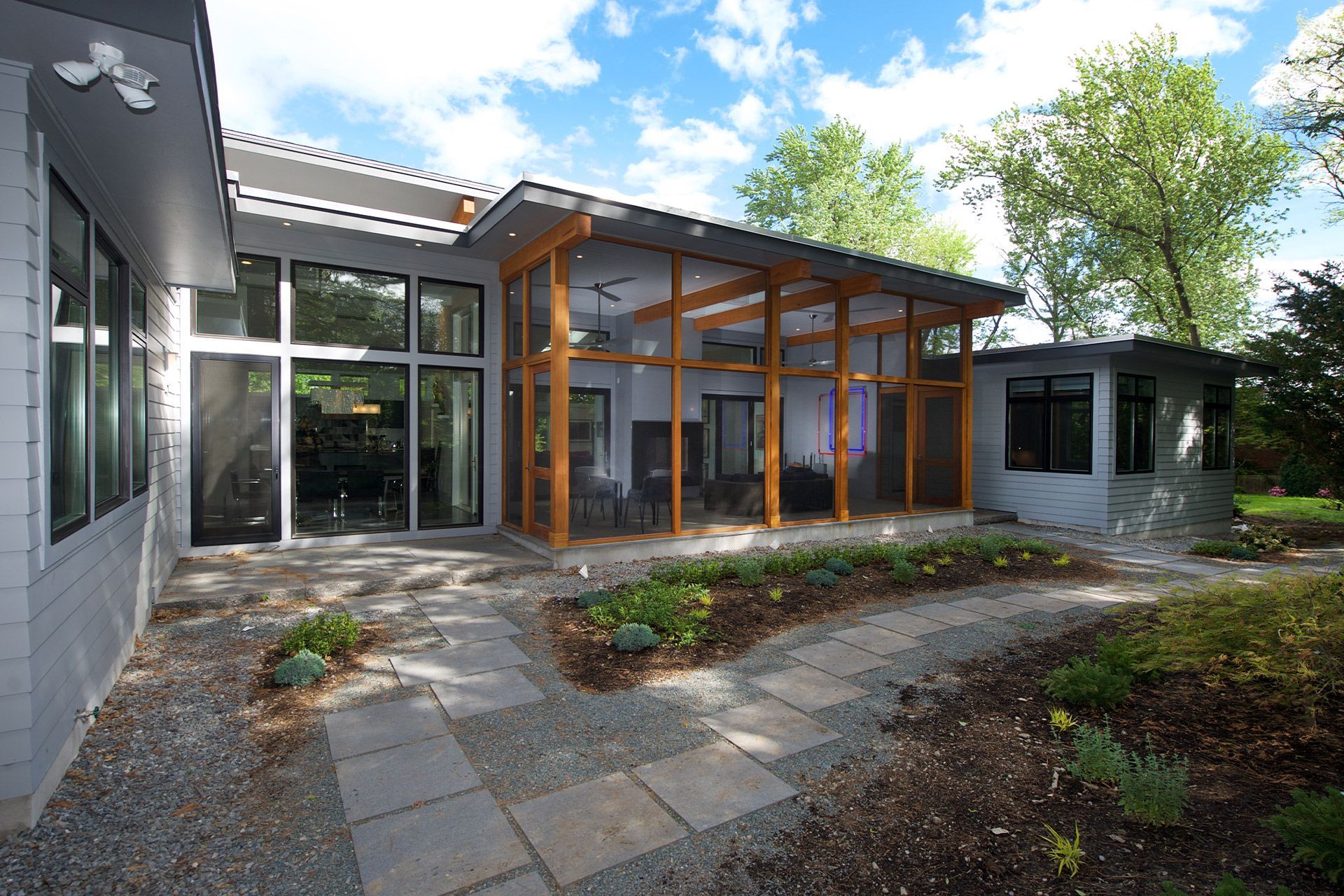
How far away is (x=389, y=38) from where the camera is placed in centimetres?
1400

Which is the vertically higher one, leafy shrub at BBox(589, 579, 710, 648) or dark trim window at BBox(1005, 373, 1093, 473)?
dark trim window at BBox(1005, 373, 1093, 473)

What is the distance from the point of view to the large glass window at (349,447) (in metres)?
6.93

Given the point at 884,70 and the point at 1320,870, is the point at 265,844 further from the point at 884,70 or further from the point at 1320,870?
the point at 884,70

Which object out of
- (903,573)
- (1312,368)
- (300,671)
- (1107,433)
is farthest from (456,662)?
(1312,368)

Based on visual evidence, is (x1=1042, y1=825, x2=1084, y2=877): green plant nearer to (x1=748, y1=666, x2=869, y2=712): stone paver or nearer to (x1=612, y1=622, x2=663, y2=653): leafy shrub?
(x1=748, y1=666, x2=869, y2=712): stone paver

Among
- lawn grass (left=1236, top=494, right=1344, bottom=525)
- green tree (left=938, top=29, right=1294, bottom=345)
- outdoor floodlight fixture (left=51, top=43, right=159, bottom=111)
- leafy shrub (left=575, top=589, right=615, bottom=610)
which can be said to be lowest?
lawn grass (left=1236, top=494, right=1344, bottom=525)

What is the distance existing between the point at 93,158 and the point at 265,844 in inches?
116

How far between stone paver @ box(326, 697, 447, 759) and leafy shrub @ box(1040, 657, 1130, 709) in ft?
10.0

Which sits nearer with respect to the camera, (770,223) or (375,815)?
(375,815)

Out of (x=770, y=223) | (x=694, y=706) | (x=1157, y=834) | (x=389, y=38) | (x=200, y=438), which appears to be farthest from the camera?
(x=770, y=223)

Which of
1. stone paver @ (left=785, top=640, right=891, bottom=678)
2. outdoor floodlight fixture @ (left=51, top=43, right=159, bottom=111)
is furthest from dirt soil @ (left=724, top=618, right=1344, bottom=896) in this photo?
outdoor floodlight fixture @ (left=51, top=43, right=159, bottom=111)

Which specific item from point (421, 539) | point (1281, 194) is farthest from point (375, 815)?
point (1281, 194)

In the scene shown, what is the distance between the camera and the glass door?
6.45m

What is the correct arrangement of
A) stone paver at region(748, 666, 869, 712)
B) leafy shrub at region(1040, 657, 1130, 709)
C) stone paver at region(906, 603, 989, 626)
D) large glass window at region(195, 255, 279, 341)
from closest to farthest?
1. leafy shrub at region(1040, 657, 1130, 709)
2. stone paver at region(748, 666, 869, 712)
3. stone paver at region(906, 603, 989, 626)
4. large glass window at region(195, 255, 279, 341)
